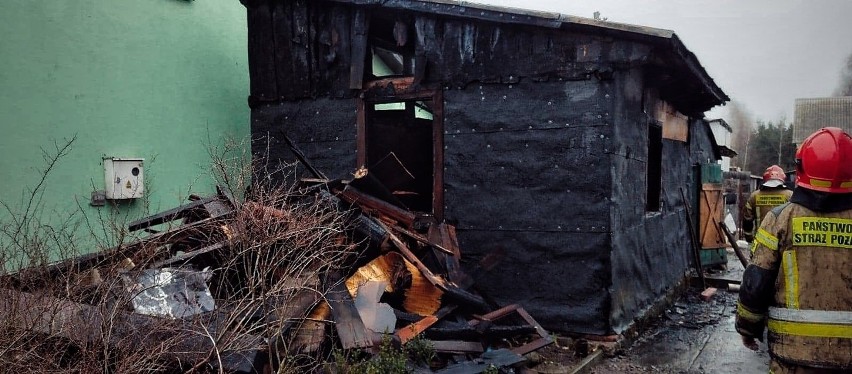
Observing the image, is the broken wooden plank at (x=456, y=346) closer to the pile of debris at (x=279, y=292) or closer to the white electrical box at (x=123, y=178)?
the pile of debris at (x=279, y=292)

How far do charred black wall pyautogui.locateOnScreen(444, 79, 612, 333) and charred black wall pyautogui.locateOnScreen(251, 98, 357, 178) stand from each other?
5.29ft

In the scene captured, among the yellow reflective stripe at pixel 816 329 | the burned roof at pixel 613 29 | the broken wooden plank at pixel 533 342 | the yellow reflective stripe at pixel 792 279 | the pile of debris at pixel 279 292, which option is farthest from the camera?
the burned roof at pixel 613 29

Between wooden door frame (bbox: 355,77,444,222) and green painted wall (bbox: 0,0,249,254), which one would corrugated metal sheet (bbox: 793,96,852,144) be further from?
green painted wall (bbox: 0,0,249,254)

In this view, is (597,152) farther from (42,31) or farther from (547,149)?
(42,31)

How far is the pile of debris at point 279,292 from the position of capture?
406 cm

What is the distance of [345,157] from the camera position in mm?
7840

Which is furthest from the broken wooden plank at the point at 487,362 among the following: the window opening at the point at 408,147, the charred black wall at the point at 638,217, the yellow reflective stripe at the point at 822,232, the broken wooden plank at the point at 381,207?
the window opening at the point at 408,147

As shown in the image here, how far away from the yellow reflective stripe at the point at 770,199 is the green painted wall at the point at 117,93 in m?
9.34

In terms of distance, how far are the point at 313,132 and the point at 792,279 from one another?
6.47 m

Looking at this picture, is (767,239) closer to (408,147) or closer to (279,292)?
(279,292)

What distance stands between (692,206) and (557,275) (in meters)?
6.41

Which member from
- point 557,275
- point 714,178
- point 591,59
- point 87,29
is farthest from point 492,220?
point 714,178

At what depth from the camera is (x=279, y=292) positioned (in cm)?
469

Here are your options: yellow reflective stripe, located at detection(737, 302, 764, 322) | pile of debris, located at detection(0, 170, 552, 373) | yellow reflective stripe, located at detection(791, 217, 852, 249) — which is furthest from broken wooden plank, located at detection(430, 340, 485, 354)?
yellow reflective stripe, located at detection(791, 217, 852, 249)
